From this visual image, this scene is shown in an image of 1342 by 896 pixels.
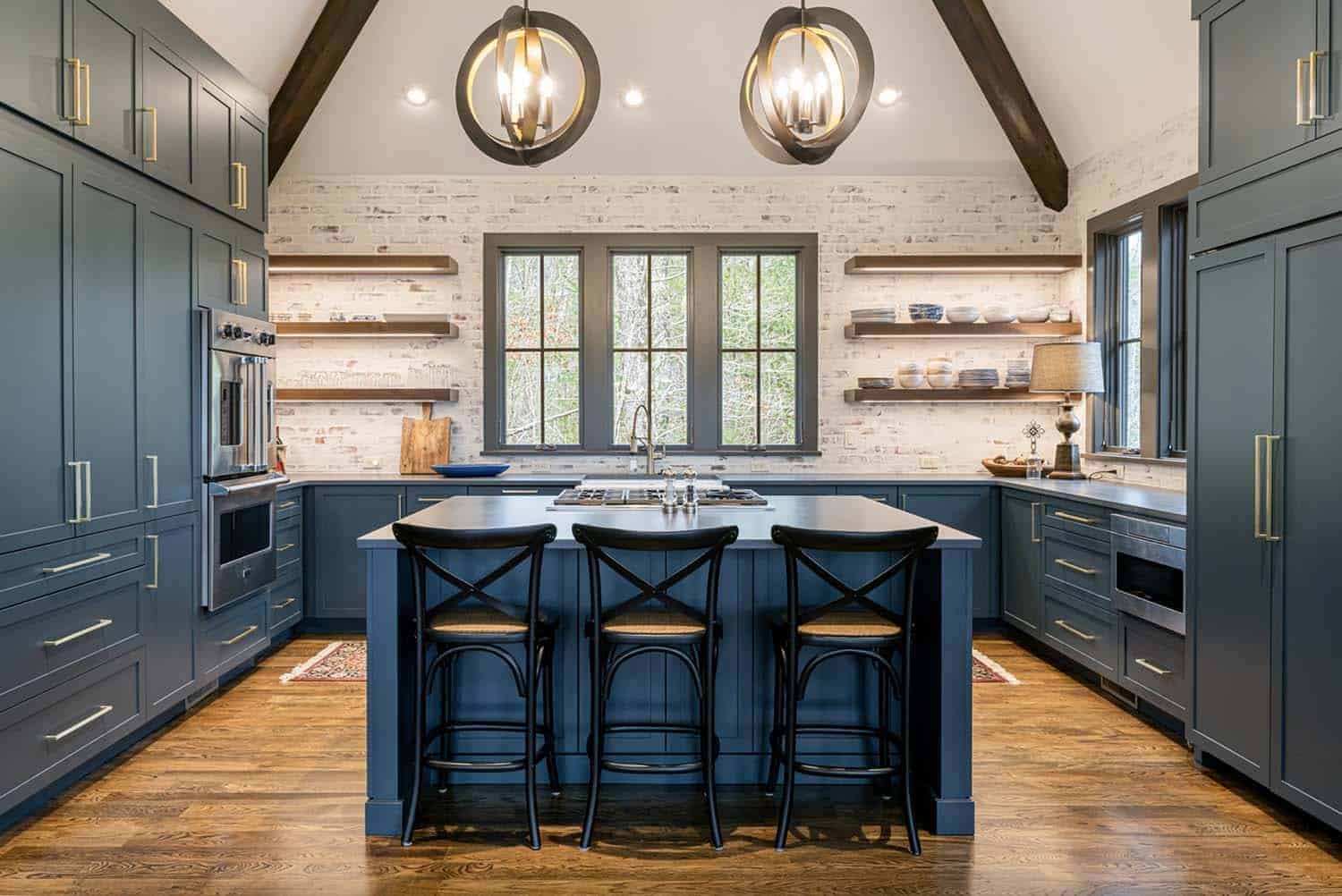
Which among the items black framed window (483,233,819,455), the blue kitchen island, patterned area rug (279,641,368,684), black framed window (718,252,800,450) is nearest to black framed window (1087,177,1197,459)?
black framed window (483,233,819,455)

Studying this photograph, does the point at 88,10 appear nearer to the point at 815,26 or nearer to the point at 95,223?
the point at 95,223

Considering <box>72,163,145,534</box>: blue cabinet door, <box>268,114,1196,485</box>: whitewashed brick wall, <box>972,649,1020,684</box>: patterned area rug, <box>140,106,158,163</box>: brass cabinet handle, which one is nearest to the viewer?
<box>72,163,145,534</box>: blue cabinet door

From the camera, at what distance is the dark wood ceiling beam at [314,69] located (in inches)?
208

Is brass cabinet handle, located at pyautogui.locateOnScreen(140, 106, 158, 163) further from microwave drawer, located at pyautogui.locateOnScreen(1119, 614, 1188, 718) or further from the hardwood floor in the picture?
microwave drawer, located at pyautogui.locateOnScreen(1119, 614, 1188, 718)

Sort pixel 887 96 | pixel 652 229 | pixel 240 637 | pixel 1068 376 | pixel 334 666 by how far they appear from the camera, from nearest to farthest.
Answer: pixel 240 637 → pixel 334 666 → pixel 1068 376 → pixel 887 96 → pixel 652 229

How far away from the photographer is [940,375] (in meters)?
6.03

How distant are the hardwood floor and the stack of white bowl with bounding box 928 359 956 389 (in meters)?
3.00

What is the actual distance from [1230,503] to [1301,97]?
139cm

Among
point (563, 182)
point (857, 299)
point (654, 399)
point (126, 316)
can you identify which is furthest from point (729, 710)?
point (563, 182)

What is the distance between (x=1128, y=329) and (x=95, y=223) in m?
5.82

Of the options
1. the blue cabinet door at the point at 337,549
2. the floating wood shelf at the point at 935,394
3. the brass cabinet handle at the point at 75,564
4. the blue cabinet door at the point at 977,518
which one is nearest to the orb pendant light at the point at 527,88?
the brass cabinet handle at the point at 75,564

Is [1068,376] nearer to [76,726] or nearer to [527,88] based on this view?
[527,88]

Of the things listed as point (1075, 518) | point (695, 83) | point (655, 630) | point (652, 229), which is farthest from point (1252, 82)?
point (652, 229)

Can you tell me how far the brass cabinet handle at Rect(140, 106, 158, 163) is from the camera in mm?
3539
